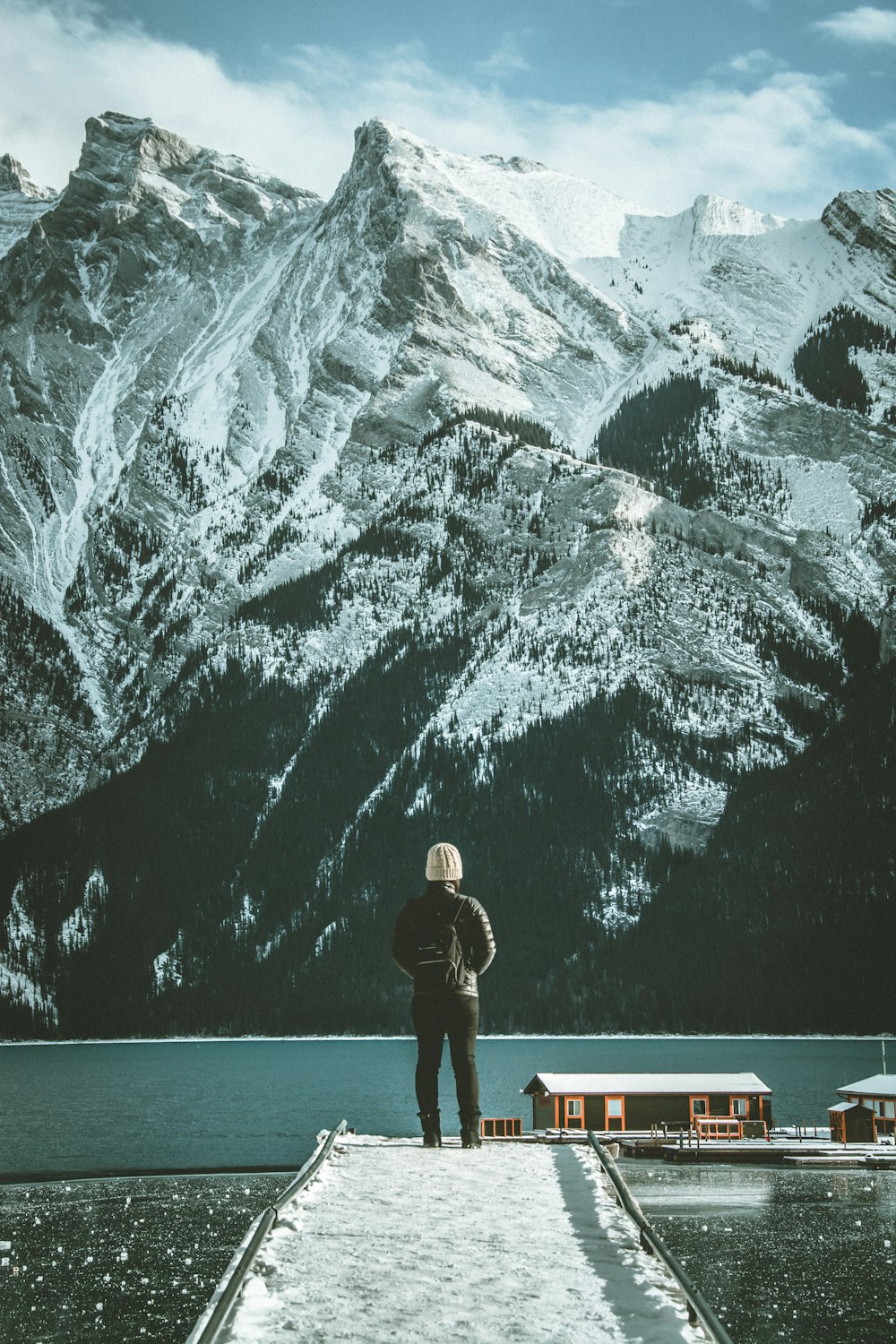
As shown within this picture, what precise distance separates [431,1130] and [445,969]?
6.11 ft

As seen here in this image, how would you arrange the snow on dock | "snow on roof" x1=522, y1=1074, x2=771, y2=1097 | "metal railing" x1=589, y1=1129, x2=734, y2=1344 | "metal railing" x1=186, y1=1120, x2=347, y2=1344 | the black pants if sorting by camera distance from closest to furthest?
"metal railing" x1=186, y1=1120, x2=347, y2=1344, "metal railing" x1=589, y1=1129, x2=734, y2=1344, the snow on dock, the black pants, "snow on roof" x1=522, y1=1074, x2=771, y2=1097

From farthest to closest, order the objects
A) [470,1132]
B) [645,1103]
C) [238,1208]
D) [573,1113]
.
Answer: [645,1103], [573,1113], [238,1208], [470,1132]

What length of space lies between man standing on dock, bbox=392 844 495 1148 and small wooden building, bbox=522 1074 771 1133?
204ft

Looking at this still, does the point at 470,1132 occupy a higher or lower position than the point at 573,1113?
higher

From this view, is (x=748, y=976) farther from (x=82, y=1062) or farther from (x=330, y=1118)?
(x=330, y=1118)

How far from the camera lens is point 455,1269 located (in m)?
9.11

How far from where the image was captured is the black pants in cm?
1463

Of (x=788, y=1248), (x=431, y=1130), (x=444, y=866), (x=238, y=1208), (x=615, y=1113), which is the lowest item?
(x=615, y=1113)

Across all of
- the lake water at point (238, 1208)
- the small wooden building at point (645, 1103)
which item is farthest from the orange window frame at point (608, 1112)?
the lake water at point (238, 1208)

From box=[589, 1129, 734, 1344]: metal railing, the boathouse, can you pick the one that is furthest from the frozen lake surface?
the boathouse

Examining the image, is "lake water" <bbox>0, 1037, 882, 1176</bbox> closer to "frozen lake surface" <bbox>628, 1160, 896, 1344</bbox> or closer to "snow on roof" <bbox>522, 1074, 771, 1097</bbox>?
"snow on roof" <bbox>522, 1074, 771, 1097</bbox>

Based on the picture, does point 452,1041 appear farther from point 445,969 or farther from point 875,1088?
point 875,1088

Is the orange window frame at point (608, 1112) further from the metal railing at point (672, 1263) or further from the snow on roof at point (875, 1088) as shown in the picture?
the metal railing at point (672, 1263)

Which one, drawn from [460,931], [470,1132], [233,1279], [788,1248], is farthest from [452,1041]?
[788,1248]
